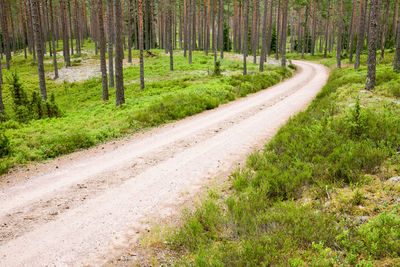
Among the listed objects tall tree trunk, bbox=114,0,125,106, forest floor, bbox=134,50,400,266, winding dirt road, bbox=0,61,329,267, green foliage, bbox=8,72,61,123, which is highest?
tall tree trunk, bbox=114,0,125,106

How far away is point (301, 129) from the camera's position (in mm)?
8758

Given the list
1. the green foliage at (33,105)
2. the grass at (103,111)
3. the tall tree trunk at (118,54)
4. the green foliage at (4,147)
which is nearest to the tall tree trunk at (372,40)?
the grass at (103,111)

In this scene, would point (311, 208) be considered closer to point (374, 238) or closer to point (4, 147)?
point (374, 238)

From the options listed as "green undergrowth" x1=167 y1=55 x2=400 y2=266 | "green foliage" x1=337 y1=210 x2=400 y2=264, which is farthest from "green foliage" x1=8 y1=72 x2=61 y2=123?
"green foliage" x1=337 y1=210 x2=400 y2=264

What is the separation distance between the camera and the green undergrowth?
3473 millimetres

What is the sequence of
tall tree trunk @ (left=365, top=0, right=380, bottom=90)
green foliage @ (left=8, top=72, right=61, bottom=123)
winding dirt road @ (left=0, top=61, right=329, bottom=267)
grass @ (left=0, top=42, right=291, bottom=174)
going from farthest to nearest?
green foliage @ (left=8, top=72, right=61, bottom=123), tall tree trunk @ (left=365, top=0, right=380, bottom=90), grass @ (left=0, top=42, right=291, bottom=174), winding dirt road @ (left=0, top=61, right=329, bottom=267)

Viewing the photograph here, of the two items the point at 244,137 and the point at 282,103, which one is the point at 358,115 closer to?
the point at 244,137

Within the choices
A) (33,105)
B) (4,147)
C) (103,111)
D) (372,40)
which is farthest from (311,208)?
(33,105)

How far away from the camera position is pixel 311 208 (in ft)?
15.1

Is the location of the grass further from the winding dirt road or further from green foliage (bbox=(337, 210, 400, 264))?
green foliage (bbox=(337, 210, 400, 264))

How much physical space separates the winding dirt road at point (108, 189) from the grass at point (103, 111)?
93 cm

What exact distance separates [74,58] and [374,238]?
4976 cm

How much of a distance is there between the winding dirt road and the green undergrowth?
1030 millimetres

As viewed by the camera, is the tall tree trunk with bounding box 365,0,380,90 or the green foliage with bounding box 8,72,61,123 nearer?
the tall tree trunk with bounding box 365,0,380,90
